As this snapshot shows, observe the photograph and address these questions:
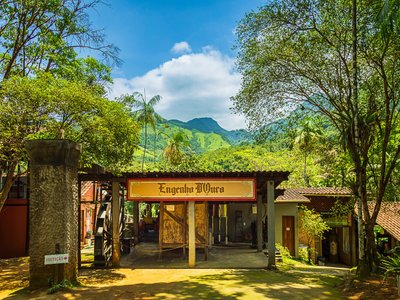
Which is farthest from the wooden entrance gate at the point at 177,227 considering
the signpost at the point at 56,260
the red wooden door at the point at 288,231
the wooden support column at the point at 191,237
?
the red wooden door at the point at 288,231

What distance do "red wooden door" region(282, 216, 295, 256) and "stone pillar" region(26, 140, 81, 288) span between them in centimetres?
1634

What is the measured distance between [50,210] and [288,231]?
17.3 metres

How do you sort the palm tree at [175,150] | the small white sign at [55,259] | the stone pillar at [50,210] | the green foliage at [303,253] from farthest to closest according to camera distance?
the palm tree at [175,150] < the green foliage at [303,253] < the stone pillar at [50,210] < the small white sign at [55,259]

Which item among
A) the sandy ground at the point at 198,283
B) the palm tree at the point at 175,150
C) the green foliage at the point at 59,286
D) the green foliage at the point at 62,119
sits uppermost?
the palm tree at the point at 175,150

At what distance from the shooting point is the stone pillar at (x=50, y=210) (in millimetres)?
9109

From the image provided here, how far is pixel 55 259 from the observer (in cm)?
890

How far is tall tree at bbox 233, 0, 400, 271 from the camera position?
35.4 ft

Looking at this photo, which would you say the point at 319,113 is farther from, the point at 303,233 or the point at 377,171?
the point at 303,233

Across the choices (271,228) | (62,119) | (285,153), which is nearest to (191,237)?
(271,228)

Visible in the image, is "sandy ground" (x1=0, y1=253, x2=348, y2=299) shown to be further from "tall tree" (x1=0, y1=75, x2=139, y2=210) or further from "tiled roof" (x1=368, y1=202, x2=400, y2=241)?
"tiled roof" (x1=368, y1=202, x2=400, y2=241)

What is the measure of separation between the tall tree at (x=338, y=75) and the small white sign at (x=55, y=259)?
7.72 metres

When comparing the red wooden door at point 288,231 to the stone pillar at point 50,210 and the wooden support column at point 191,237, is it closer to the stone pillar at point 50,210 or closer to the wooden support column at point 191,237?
the wooden support column at point 191,237

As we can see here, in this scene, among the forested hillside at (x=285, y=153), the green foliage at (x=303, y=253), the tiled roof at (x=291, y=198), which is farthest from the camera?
the green foliage at (x=303, y=253)

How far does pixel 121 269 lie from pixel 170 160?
24.4m
